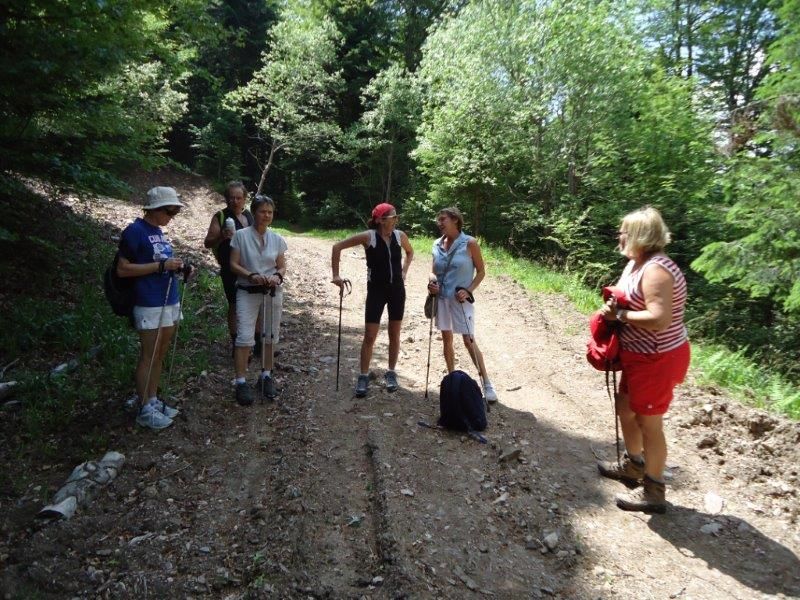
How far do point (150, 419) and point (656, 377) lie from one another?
4446mm

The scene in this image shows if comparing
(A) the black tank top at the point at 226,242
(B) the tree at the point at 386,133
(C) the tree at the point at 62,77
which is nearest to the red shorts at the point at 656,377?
(A) the black tank top at the point at 226,242

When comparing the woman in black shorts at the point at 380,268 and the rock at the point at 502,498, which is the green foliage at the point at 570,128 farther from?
the rock at the point at 502,498

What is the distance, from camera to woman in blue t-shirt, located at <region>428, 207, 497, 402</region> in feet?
18.2

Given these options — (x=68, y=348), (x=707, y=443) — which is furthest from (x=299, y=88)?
(x=707, y=443)

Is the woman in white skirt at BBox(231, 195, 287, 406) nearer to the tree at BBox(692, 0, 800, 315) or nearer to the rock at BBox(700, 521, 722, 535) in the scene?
the rock at BBox(700, 521, 722, 535)

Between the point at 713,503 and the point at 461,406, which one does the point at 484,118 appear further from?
the point at 713,503

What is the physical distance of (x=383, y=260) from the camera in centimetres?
561

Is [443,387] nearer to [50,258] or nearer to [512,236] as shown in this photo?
[50,258]

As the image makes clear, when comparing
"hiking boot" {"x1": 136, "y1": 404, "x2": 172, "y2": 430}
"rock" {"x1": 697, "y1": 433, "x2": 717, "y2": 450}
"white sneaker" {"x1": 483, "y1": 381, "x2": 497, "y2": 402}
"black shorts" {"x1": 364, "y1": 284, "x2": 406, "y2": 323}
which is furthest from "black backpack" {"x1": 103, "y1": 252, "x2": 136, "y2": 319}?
"rock" {"x1": 697, "y1": 433, "x2": 717, "y2": 450}

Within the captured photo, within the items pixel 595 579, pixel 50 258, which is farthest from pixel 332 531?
pixel 50 258

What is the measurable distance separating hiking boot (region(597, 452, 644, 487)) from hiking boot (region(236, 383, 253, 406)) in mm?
3620

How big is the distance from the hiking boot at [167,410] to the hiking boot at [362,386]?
1942 millimetres

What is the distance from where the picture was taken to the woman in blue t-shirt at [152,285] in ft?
14.6

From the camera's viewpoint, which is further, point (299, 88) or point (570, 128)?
point (299, 88)
